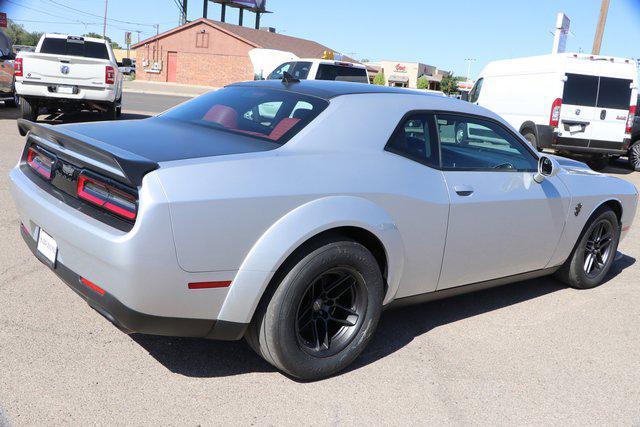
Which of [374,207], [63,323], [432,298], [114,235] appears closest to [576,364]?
[432,298]

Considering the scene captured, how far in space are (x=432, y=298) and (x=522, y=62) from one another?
38.8 ft

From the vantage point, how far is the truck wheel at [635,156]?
1464 cm

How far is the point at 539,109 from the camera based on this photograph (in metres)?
13.3

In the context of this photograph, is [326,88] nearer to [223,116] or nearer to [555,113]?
[223,116]

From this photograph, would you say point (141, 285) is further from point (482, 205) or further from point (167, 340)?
point (482, 205)

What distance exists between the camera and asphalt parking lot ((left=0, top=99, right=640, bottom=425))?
2885 millimetres

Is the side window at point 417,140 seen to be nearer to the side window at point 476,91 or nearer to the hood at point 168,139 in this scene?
the hood at point 168,139

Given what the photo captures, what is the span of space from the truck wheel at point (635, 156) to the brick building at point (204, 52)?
36.1 metres

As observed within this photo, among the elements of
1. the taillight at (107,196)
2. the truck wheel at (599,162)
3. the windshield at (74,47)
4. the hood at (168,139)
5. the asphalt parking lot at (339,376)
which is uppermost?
the windshield at (74,47)

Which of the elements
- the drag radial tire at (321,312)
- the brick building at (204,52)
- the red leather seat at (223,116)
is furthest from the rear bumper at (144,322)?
the brick building at (204,52)

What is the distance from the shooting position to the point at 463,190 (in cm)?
373

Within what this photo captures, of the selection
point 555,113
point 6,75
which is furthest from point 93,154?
point 6,75

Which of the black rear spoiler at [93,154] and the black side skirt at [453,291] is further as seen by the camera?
the black side skirt at [453,291]

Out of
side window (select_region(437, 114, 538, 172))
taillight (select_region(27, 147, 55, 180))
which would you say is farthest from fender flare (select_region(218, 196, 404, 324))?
taillight (select_region(27, 147, 55, 180))
